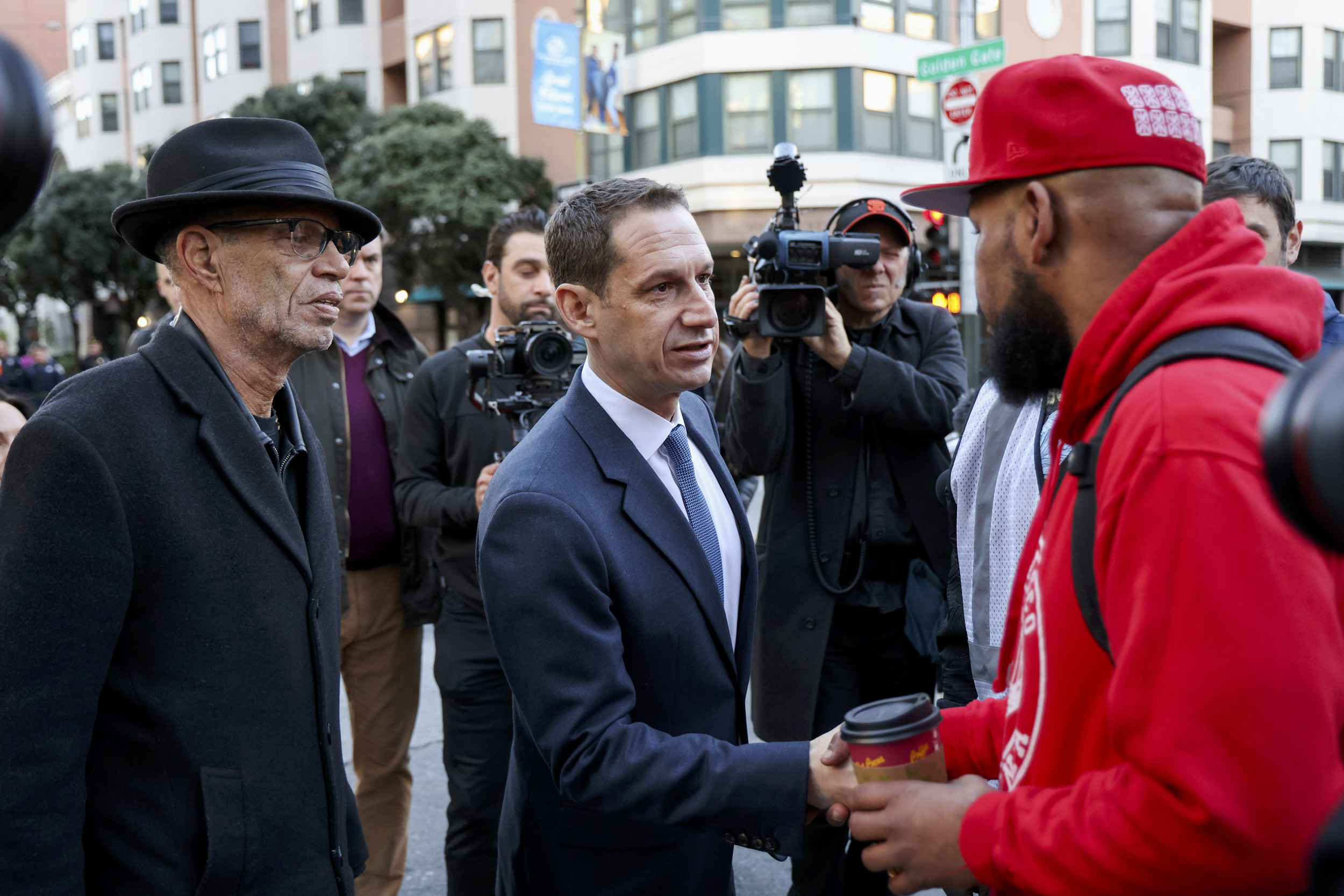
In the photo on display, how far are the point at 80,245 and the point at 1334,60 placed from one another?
125 ft

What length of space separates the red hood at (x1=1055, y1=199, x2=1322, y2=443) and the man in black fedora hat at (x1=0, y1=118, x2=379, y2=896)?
157 centimetres

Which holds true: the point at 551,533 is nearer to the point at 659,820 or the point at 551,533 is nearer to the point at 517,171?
the point at 659,820

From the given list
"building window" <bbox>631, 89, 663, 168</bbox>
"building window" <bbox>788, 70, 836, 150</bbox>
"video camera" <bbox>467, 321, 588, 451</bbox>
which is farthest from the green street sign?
"building window" <bbox>631, 89, 663, 168</bbox>

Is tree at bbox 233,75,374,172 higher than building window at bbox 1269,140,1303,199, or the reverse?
tree at bbox 233,75,374,172

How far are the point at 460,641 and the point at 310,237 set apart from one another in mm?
1985

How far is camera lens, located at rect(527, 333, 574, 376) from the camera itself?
389 cm

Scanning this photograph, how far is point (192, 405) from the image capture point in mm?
2115

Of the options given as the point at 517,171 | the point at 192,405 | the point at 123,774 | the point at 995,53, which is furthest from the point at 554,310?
the point at 517,171

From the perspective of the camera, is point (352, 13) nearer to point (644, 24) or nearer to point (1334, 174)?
point (644, 24)

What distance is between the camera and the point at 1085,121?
4.87 feet

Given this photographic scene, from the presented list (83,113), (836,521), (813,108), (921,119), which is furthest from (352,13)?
(836,521)

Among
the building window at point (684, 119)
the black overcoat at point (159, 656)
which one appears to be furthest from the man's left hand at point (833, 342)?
the building window at point (684, 119)

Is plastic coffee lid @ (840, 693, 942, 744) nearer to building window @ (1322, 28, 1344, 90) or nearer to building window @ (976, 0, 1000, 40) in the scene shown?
building window @ (976, 0, 1000, 40)

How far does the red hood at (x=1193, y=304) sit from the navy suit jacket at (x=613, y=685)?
94 centimetres
